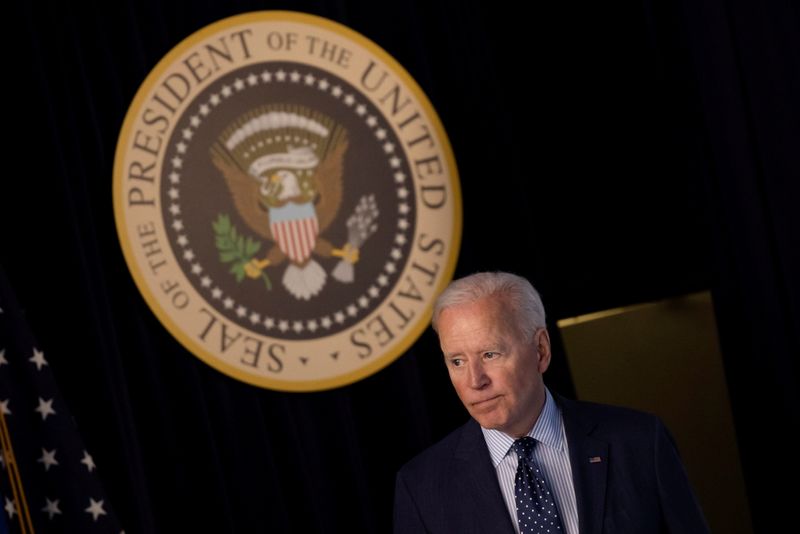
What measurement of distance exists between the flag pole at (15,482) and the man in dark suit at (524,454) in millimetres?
1002

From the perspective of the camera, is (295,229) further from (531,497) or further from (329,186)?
(531,497)

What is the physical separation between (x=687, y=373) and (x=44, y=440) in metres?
2.11

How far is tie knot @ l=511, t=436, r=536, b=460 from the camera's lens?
104 inches

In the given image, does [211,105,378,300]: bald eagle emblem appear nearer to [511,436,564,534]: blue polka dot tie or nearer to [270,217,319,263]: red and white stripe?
[270,217,319,263]: red and white stripe

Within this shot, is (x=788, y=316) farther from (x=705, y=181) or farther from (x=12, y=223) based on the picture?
(x=12, y=223)

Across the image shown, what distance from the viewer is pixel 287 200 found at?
364 cm

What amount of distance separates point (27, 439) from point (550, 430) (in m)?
1.41

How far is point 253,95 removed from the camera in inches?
142

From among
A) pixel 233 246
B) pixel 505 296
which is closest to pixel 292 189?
pixel 233 246

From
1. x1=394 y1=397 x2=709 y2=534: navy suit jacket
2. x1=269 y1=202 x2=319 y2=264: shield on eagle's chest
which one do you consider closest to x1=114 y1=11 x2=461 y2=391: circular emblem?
x1=269 y1=202 x2=319 y2=264: shield on eagle's chest

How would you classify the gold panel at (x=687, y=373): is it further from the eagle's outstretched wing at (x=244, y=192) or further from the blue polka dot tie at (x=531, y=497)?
the blue polka dot tie at (x=531, y=497)

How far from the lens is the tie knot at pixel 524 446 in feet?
8.63

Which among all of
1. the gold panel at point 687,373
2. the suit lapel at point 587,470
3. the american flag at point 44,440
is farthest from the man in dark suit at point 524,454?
the gold panel at point 687,373

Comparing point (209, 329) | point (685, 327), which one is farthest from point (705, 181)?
point (209, 329)
